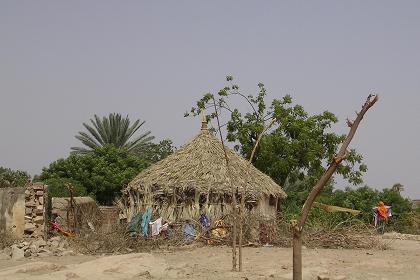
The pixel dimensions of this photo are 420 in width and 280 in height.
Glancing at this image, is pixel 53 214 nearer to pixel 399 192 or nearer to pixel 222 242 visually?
pixel 222 242

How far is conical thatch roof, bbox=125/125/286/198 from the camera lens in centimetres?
1523

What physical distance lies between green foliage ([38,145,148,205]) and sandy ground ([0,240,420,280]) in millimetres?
12025

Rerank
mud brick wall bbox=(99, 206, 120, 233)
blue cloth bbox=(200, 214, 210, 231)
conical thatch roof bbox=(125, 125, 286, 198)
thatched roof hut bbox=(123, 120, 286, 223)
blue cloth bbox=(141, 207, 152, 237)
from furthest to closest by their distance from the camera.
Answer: mud brick wall bbox=(99, 206, 120, 233)
conical thatch roof bbox=(125, 125, 286, 198)
thatched roof hut bbox=(123, 120, 286, 223)
blue cloth bbox=(200, 214, 210, 231)
blue cloth bbox=(141, 207, 152, 237)

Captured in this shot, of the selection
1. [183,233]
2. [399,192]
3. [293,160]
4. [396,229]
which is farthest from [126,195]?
[399,192]

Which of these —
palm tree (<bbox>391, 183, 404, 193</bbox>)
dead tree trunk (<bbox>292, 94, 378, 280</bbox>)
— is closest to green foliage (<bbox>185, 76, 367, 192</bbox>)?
palm tree (<bbox>391, 183, 404, 193</bbox>)

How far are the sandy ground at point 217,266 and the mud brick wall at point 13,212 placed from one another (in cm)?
221

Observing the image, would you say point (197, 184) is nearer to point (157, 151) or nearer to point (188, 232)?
point (188, 232)

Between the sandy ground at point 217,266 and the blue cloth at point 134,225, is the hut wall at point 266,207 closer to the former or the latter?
the sandy ground at point 217,266

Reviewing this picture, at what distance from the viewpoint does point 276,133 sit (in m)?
24.5

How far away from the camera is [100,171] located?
24.8 m

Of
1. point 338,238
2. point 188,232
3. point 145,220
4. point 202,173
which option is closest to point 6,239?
point 145,220

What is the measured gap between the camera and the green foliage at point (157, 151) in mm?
30609

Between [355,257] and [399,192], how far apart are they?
44.7 feet

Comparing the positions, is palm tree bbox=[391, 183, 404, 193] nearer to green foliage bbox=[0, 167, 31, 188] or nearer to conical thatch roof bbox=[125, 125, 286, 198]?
conical thatch roof bbox=[125, 125, 286, 198]
